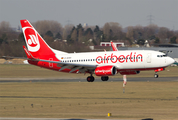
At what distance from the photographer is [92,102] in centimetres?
3142

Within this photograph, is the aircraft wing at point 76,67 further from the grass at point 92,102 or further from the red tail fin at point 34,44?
the grass at point 92,102

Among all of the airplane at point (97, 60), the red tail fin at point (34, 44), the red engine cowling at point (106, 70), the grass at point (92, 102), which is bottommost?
the grass at point (92, 102)

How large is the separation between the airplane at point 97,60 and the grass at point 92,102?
330 centimetres

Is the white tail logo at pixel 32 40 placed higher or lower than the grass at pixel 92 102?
higher

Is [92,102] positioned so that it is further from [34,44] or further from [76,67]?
[34,44]

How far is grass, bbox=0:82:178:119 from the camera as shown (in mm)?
25453

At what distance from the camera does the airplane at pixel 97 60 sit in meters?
44.4

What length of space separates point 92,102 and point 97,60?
15.5 metres

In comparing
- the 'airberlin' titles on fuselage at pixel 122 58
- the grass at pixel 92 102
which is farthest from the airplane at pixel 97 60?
the grass at pixel 92 102

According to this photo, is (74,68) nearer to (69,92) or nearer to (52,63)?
(52,63)

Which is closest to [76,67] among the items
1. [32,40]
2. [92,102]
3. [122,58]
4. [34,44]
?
[122,58]

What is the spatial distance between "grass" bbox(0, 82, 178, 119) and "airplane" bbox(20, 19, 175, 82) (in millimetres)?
3296

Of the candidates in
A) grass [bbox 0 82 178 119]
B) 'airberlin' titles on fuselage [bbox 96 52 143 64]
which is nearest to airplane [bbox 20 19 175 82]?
'airberlin' titles on fuselage [bbox 96 52 143 64]

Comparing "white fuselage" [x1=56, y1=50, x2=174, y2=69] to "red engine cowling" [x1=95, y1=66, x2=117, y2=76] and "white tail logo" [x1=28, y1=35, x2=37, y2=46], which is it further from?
"white tail logo" [x1=28, y1=35, x2=37, y2=46]
